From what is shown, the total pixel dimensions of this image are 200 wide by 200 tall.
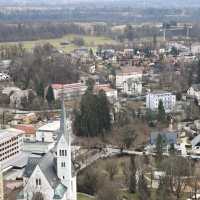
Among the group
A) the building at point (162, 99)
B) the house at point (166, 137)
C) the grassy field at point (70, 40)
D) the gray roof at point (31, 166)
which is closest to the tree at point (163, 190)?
the gray roof at point (31, 166)

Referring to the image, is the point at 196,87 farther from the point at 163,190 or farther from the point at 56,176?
the point at 56,176

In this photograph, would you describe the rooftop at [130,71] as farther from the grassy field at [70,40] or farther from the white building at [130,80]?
the grassy field at [70,40]

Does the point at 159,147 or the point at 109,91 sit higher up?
the point at 159,147

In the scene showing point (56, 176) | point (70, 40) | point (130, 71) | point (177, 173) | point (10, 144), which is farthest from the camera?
point (70, 40)

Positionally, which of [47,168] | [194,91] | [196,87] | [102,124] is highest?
[47,168]

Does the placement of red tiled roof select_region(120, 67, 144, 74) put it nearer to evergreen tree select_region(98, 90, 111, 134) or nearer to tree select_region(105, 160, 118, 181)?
evergreen tree select_region(98, 90, 111, 134)

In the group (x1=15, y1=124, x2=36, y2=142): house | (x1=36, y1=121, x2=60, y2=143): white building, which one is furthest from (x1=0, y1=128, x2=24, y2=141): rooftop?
(x1=36, y1=121, x2=60, y2=143): white building

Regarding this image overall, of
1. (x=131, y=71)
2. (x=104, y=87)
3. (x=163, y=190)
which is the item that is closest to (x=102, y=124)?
(x=163, y=190)
